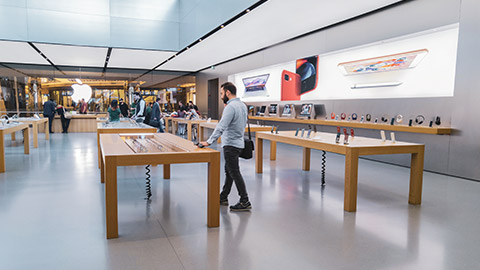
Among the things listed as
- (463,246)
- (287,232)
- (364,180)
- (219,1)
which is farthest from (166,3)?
(463,246)

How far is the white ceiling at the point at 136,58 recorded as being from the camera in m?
12.2

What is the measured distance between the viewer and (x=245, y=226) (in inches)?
128

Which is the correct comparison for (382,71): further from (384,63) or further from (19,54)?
(19,54)

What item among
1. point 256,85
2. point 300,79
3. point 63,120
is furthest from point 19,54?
point 300,79

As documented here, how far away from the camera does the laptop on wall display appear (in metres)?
12.0

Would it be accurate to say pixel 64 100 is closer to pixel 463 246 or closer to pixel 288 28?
pixel 288 28

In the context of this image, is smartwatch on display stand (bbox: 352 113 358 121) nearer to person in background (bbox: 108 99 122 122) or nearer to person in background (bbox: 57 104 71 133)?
person in background (bbox: 108 99 122 122)

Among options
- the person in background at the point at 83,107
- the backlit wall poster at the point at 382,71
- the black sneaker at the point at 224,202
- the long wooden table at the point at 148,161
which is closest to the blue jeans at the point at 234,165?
the black sneaker at the point at 224,202

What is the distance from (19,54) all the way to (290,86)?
34.3 feet

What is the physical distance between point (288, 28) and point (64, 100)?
12.1 metres

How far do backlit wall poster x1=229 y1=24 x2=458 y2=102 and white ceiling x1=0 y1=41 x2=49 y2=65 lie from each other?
8.76 metres

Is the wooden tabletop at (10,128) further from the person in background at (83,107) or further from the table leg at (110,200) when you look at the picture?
the person in background at (83,107)

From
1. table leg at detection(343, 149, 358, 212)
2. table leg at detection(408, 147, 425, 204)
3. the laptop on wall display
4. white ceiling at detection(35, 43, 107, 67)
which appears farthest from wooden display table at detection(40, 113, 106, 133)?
table leg at detection(408, 147, 425, 204)

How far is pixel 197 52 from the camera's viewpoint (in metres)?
12.2
